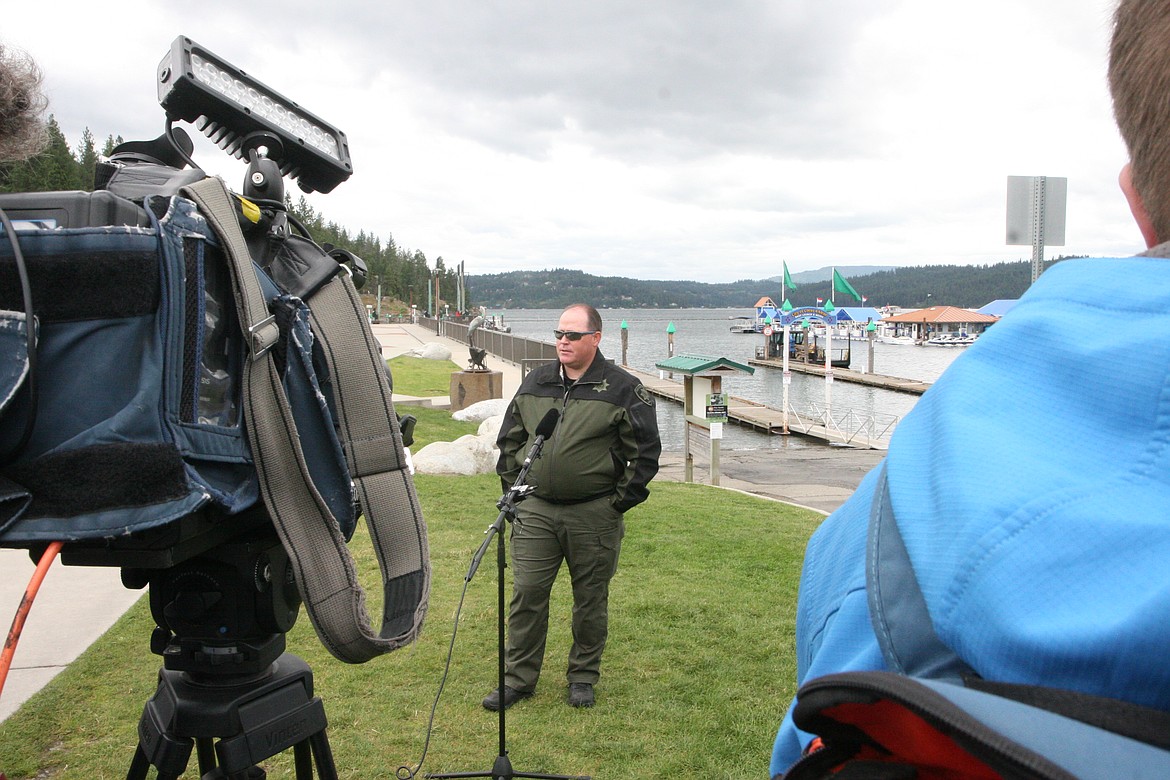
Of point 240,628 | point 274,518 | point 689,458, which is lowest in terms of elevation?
point 689,458

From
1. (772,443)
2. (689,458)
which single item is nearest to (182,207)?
(689,458)

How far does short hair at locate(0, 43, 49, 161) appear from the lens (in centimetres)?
148

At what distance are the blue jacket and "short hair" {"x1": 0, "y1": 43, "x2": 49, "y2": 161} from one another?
1.60m

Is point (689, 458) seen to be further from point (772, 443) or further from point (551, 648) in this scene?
point (772, 443)

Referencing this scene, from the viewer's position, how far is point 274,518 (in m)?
1.54

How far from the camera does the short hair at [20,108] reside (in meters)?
1.48

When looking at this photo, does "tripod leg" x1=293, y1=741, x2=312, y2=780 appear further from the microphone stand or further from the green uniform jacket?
the green uniform jacket

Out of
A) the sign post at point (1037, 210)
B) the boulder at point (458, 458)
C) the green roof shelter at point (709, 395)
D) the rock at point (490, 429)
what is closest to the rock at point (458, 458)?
the boulder at point (458, 458)

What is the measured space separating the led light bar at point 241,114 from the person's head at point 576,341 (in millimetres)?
2993

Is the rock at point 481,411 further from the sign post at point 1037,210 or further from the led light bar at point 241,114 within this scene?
the led light bar at point 241,114

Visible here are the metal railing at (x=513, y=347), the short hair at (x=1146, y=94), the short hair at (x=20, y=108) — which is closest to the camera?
the short hair at (x=1146, y=94)

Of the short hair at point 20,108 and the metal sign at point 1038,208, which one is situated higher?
the metal sign at point 1038,208

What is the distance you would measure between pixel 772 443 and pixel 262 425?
25.0m

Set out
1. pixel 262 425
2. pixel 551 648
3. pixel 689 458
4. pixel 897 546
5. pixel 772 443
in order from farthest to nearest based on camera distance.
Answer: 1. pixel 772 443
2. pixel 689 458
3. pixel 551 648
4. pixel 262 425
5. pixel 897 546
